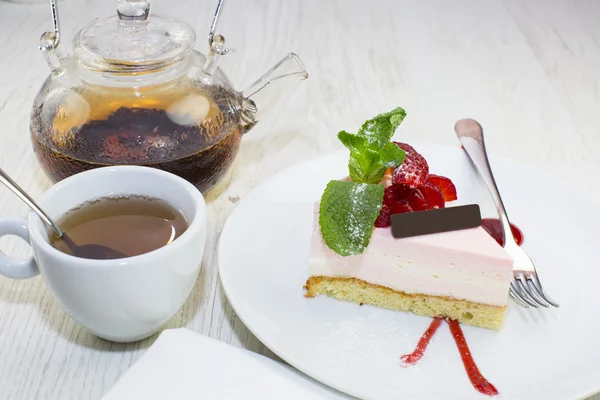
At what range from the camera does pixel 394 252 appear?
1.13 meters

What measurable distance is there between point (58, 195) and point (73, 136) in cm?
23

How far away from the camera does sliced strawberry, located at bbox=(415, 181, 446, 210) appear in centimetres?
117

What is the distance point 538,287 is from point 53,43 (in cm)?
91

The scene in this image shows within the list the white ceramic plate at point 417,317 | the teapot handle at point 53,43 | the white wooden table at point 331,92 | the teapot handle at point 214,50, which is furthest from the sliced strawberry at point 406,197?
the teapot handle at point 53,43

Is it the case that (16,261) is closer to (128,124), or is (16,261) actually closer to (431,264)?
(128,124)

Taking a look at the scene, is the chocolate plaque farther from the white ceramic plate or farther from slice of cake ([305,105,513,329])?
the white ceramic plate

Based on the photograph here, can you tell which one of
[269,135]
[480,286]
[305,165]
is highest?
[480,286]

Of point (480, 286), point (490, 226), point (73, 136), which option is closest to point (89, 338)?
point (73, 136)

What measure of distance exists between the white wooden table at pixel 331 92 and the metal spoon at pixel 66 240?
17 cm

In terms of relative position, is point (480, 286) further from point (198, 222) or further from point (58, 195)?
point (58, 195)

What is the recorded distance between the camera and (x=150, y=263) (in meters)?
0.90

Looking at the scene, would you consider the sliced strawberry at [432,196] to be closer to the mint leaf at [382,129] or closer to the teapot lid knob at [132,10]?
the mint leaf at [382,129]

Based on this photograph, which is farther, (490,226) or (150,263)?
(490,226)

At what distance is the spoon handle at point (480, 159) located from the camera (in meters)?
1.25
